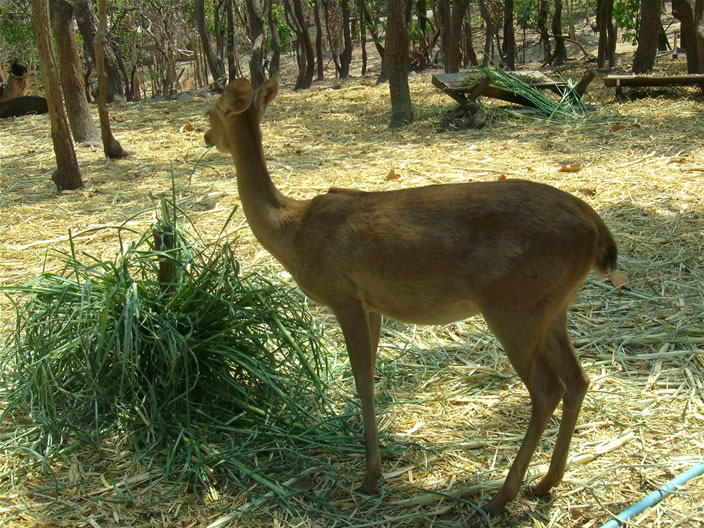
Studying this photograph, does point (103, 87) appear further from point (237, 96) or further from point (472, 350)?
point (472, 350)

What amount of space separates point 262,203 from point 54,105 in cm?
503

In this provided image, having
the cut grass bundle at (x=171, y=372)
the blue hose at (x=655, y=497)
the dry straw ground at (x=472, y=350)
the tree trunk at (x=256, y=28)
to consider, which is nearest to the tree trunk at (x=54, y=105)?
the dry straw ground at (x=472, y=350)

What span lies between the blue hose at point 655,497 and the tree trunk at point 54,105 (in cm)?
663

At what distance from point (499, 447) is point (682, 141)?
20.1 feet

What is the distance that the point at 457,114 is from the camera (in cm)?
1029

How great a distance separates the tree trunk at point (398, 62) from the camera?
9781 mm

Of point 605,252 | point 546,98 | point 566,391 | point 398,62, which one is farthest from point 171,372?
point 546,98

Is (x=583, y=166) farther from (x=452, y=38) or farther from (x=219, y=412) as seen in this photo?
(x=452, y=38)

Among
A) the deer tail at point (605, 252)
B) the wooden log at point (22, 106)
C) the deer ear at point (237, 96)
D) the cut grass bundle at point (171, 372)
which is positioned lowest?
the cut grass bundle at point (171, 372)

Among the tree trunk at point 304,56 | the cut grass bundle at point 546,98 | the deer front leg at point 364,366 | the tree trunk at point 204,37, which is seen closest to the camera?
the deer front leg at point 364,366

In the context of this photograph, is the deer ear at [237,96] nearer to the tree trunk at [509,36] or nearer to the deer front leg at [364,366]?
the deer front leg at [364,366]

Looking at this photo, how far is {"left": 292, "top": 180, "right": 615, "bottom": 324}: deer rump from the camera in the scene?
2650mm

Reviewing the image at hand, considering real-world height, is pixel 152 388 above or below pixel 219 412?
above

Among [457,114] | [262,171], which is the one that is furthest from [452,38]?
[262,171]
